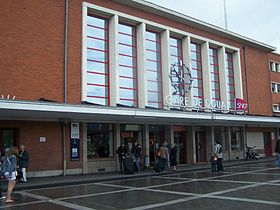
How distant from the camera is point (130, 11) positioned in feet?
74.1

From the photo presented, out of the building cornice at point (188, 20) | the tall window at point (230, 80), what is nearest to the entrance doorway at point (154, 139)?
the building cornice at point (188, 20)

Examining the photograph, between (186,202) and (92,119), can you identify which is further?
(92,119)

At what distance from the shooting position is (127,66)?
22578mm

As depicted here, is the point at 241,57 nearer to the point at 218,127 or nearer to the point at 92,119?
the point at 218,127

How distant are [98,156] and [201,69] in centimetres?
1222

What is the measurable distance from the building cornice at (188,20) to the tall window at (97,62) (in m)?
2.29

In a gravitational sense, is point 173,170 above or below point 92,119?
below

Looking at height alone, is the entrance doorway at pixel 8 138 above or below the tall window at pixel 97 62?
below

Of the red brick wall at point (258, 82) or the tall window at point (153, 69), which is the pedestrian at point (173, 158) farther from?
the red brick wall at point (258, 82)

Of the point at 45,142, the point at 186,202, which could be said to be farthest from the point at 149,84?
the point at 186,202

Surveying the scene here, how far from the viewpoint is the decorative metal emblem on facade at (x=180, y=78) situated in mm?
24703

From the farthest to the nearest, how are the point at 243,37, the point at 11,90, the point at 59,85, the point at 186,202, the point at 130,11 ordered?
the point at 243,37
the point at 130,11
the point at 59,85
the point at 11,90
the point at 186,202

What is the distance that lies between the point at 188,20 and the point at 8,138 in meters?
15.8

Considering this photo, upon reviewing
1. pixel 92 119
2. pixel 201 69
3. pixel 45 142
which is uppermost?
pixel 201 69
